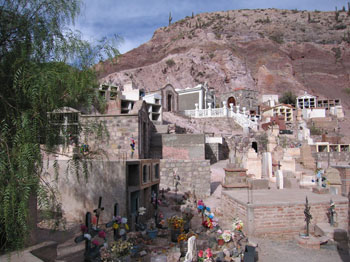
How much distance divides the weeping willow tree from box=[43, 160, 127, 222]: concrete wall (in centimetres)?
404

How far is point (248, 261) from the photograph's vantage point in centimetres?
671

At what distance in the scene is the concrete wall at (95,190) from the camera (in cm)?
929

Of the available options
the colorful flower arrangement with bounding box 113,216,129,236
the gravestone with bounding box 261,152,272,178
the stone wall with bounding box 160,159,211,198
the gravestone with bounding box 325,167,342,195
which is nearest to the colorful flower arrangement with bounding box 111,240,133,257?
the colorful flower arrangement with bounding box 113,216,129,236

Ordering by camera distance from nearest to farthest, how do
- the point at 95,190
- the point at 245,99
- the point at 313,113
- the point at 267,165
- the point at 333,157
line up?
the point at 95,190 < the point at 267,165 < the point at 333,157 < the point at 313,113 < the point at 245,99

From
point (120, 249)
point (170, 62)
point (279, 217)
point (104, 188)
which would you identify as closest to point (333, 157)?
point (279, 217)

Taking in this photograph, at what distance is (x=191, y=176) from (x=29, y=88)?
11.7m

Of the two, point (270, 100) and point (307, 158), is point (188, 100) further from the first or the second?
point (307, 158)

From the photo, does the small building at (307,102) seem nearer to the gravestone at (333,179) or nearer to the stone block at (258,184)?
the gravestone at (333,179)

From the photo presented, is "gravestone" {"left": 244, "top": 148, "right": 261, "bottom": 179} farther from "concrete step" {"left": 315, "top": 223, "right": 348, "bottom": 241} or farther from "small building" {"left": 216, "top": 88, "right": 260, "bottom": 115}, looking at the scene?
"small building" {"left": 216, "top": 88, "right": 260, "bottom": 115}

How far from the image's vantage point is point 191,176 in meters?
15.4

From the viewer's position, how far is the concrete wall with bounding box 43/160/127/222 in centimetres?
929

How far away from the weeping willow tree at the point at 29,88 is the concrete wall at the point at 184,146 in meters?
13.4

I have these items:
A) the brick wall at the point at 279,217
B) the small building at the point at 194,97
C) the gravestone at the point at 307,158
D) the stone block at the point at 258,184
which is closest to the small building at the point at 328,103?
the small building at the point at 194,97

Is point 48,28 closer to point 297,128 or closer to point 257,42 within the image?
point 297,128
